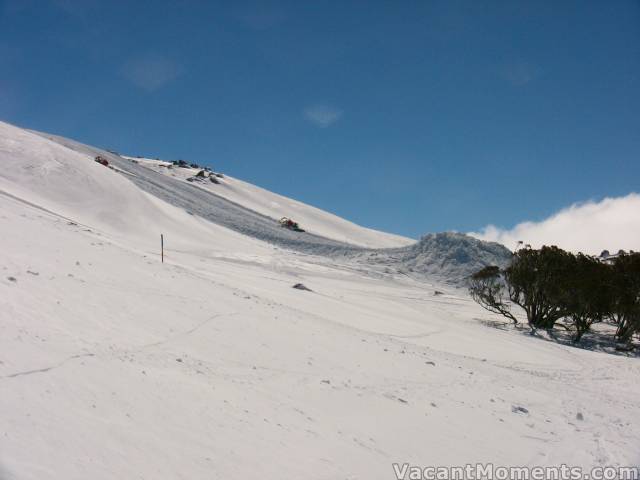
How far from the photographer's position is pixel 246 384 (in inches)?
298

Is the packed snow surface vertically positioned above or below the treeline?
below

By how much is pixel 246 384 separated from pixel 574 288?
847 inches

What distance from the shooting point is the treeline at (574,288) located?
24906 millimetres

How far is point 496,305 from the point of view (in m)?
27.8

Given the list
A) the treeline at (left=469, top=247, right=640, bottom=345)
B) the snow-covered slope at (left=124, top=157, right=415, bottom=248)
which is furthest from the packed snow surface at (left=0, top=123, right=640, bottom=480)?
the snow-covered slope at (left=124, top=157, right=415, bottom=248)

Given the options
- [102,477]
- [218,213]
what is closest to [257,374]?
[102,477]

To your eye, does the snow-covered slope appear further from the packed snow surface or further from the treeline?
the packed snow surface

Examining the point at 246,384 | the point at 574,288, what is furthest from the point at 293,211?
the point at 246,384

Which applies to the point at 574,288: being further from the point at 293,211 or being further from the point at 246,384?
the point at 293,211

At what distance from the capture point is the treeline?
24.9 m

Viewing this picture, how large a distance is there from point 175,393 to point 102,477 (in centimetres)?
218

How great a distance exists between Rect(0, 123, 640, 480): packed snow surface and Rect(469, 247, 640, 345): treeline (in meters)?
5.30

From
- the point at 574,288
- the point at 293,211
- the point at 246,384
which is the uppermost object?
the point at 293,211

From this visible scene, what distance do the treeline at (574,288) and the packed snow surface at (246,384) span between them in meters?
5.30
